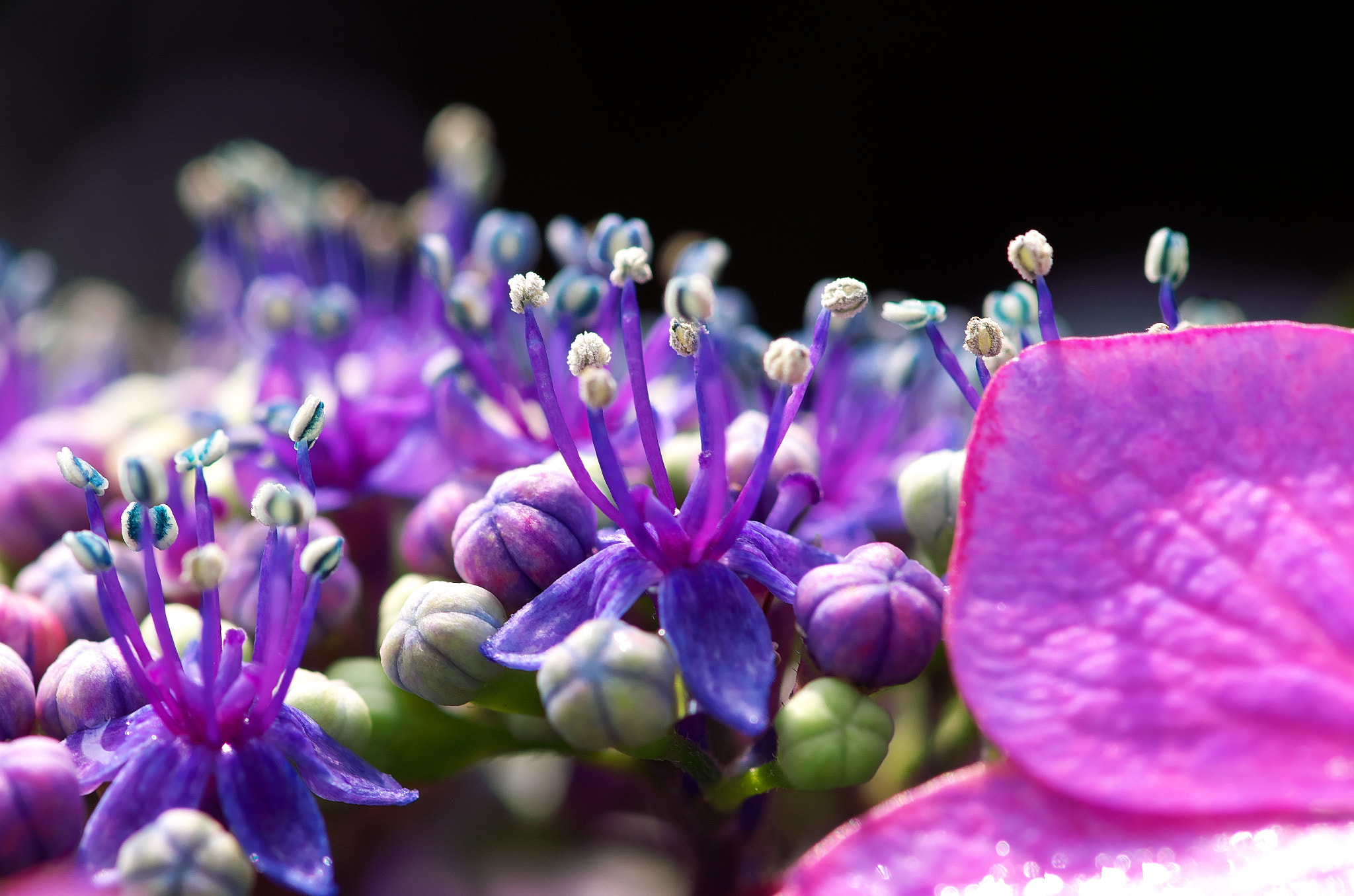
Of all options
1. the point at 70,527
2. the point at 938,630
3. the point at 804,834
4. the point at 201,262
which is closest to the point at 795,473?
the point at 938,630

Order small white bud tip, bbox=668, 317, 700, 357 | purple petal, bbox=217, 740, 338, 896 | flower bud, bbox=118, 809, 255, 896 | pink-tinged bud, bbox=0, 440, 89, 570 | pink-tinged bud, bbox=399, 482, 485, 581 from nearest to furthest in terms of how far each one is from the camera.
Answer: flower bud, bbox=118, 809, 255, 896 → purple petal, bbox=217, 740, 338, 896 → small white bud tip, bbox=668, 317, 700, 357 → pink-tinged bud, bbox=399, 482, 485, 581 → pink-tinged bud, bbox=0, 440, 89, 570

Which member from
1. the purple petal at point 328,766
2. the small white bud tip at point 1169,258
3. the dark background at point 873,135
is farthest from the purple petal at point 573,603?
the dark background at point 873,135

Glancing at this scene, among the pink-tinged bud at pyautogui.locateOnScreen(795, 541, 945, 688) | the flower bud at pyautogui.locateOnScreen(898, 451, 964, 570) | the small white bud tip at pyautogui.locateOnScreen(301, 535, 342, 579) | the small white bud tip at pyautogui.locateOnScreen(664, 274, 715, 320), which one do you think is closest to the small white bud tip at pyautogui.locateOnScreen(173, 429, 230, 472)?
the small white bud tip at pyautogui.locateOnScreen(301, 535, 342, 579)

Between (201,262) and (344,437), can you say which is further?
(201,262)

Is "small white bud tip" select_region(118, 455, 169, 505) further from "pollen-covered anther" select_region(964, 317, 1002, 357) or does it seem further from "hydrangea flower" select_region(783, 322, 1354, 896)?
"pollen-covered anther" select_region(964, 317, 1002, 357)

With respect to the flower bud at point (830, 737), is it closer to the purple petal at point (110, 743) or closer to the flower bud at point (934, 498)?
the flower bud at point (934, 498)

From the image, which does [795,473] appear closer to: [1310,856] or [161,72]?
[1310,856]
